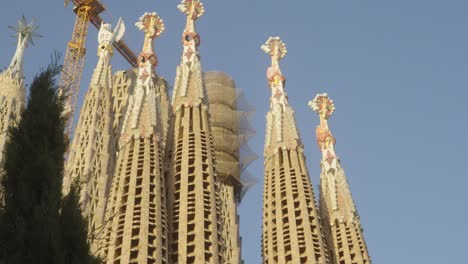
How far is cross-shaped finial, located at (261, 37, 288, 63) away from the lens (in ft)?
114

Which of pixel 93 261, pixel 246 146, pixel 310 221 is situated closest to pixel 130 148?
pixel 310 221

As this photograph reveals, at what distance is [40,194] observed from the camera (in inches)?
316

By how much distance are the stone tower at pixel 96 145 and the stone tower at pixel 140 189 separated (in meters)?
1.53

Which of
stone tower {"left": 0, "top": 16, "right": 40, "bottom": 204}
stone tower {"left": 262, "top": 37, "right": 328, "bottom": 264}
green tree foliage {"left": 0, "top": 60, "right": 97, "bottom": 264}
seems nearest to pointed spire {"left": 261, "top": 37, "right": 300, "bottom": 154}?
stone tower {"left": 262, "top": 37, "right": 328, "bottom": 264}

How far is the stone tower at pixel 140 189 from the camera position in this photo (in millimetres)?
21828

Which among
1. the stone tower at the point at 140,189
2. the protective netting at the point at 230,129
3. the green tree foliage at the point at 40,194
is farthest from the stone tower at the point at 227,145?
the green tree foliage at the point at 40,194

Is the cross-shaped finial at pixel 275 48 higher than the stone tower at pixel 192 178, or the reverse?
the cross-shaped finial at pixel 275 48

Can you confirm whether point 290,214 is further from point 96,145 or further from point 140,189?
point 96,145

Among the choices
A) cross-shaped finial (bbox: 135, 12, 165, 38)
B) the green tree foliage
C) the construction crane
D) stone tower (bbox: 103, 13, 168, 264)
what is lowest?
the green tree foliage

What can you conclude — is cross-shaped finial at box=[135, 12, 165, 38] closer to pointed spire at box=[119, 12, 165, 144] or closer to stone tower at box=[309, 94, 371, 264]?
pointed spire at box=[119, 12, 165, 144]

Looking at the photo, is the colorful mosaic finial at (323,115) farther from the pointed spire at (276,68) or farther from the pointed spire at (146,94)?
the pointed spire at (146,94)

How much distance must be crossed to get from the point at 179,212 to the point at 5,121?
772 centimetres

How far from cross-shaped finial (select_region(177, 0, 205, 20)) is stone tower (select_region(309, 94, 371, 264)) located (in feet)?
22.5

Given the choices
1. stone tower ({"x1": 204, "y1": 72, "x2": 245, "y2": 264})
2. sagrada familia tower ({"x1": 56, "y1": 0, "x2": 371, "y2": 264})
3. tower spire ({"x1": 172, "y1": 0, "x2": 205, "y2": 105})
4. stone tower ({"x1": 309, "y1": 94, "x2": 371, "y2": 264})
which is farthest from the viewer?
stone tower ({"x1": 204, "y1": 72, "x2": 245, "y2": 264})
